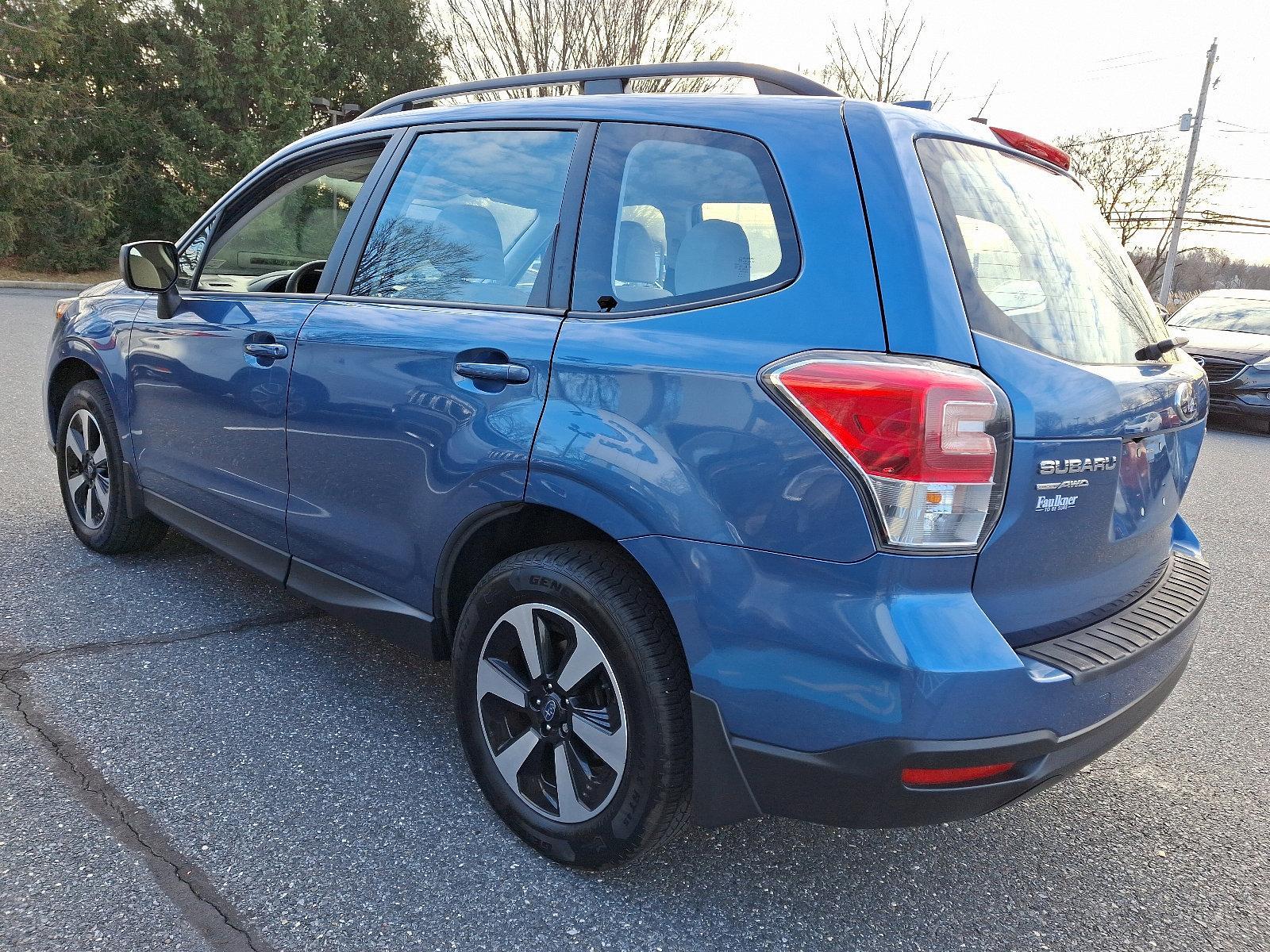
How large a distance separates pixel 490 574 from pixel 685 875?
85 centimetres

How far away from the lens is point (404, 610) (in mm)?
2691

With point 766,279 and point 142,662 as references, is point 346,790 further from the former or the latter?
point 766,279

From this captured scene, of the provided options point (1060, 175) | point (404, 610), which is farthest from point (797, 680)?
point (1060, 175)

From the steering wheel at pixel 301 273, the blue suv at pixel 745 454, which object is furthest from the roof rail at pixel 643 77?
the steering wheel at pixel 301 273

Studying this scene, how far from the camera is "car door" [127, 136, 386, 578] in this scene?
306 centimetres

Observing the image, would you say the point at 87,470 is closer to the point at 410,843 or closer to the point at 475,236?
the point at 475,236

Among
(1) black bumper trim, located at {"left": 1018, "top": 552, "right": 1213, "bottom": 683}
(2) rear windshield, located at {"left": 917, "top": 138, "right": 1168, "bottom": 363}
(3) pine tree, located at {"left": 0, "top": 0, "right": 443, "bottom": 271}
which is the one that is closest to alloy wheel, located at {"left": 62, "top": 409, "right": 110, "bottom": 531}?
(2) rear windshield, located at {"left": 917, "top": 138, "right": 1168, "bottom": 363}

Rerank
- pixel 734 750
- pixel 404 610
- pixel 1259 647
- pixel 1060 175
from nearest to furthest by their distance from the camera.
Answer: pixel 734 750, pixel 1060 175, pixel 404 610, pixel 1259 647

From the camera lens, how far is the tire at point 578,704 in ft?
6.68

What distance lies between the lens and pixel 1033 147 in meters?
2.41

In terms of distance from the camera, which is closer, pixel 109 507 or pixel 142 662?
pixel 142 662

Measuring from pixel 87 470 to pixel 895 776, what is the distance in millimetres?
3795

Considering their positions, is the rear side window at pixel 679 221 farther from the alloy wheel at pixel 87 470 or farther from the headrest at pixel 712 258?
the alloy wheel at pixel 87 470

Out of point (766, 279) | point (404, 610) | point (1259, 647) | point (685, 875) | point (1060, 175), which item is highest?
point (1060, 175)
